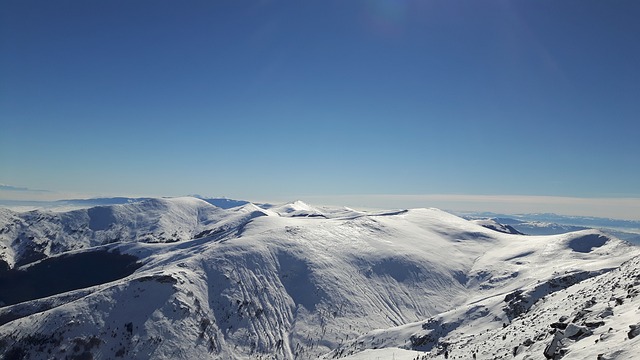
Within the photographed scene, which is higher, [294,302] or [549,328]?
[549,328]

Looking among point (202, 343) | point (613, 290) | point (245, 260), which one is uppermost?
point (613, 290)

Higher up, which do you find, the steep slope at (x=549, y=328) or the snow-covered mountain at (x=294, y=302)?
the steep slope at (x=549, y=328)

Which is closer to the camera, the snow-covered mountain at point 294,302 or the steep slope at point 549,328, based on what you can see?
the steep slope at point 549,328

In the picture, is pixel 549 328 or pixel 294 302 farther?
pixel 294 302

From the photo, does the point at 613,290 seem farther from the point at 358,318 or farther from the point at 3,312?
the point at 3,312

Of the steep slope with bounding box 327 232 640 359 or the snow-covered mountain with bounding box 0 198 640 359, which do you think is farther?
the snow-covered mountain with bounding box 0 198 640 359

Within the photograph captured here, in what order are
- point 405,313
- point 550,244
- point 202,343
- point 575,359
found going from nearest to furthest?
point 575,359, point 202,343, point 405,313, point 550,244

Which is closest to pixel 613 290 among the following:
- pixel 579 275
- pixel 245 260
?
pixel 579 275

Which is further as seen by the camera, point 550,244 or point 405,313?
point 550,244

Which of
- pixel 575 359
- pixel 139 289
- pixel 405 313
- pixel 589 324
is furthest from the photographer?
pixel 405 313

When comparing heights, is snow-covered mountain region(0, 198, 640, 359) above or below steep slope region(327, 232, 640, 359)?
below

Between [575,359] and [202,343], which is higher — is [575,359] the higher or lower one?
the higher one
